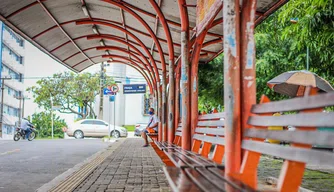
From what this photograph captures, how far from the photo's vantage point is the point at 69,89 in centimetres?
4031

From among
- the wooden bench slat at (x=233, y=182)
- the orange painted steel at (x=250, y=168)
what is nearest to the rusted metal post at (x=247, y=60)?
the orange painted steel at (x=250, y=168)

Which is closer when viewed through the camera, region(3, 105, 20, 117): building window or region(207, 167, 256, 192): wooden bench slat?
region(207, 167, 256, 192): wooden bench slat

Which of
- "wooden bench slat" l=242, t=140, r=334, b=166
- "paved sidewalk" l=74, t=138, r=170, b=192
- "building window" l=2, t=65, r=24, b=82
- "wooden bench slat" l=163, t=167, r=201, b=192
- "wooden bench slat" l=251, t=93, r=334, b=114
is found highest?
"building window" l=2, t=65, r=24, b=82

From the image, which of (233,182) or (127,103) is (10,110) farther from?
(233,182)

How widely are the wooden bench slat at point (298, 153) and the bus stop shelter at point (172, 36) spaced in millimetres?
722

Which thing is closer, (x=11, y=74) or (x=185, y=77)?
(x=185, y=77)

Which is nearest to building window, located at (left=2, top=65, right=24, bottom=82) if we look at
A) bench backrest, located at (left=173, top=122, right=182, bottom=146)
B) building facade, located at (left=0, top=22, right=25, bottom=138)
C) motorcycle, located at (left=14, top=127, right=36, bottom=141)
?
building facade, located at (left=0, top=22, right=25, bottom=138)

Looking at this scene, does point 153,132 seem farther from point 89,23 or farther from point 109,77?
point 109,77

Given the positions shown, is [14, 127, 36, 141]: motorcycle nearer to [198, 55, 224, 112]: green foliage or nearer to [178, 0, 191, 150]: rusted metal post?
[198, 55, 224, 112]: green foliage

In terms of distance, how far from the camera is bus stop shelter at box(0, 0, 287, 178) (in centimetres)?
382

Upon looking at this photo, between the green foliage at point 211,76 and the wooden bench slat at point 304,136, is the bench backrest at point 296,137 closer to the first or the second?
the wooden bench slat at point 304,136

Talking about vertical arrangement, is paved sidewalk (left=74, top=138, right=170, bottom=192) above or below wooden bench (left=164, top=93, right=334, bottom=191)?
below

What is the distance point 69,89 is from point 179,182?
127ft

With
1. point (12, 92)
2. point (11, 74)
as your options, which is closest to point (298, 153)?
point (11, 74)
